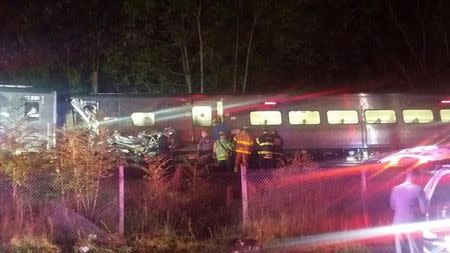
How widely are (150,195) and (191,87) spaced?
725 inches

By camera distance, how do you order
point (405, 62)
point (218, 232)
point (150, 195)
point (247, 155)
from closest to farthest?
point (218, 232) → point (150, 195) → point (247, 155) → point (405, 62)

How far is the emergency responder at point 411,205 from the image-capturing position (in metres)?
7.33

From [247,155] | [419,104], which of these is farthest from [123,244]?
[419,104]

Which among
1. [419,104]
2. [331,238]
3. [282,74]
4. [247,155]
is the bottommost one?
[331,238]

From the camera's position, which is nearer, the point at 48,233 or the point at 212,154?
the point at 48,233

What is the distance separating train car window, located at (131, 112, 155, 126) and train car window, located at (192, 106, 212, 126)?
138cm

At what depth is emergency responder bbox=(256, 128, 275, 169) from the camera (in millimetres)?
18328

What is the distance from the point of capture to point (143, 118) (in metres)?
20.2

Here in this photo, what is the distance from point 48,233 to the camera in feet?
32.5

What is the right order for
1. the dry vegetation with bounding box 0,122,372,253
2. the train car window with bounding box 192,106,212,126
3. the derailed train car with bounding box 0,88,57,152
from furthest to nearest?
the train car window with bounding box 192,106,212,126
the derailed train car with bounding box 0,88,57,152
the dry vegetation with bounding box 0,122,372,253

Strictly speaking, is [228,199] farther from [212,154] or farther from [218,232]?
[212,154]

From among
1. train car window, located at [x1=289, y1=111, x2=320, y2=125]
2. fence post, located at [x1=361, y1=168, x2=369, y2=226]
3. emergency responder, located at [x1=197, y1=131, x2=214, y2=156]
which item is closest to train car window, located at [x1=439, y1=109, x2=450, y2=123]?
train car window, located at [x1=289, y1=111, x2=320, y2=125]

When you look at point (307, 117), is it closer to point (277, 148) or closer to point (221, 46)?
point (277, 148)

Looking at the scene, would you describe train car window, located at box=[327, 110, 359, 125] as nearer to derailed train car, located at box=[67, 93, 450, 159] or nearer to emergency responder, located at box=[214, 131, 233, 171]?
derailed train car, located at box=[67, 93, 450, 159]
